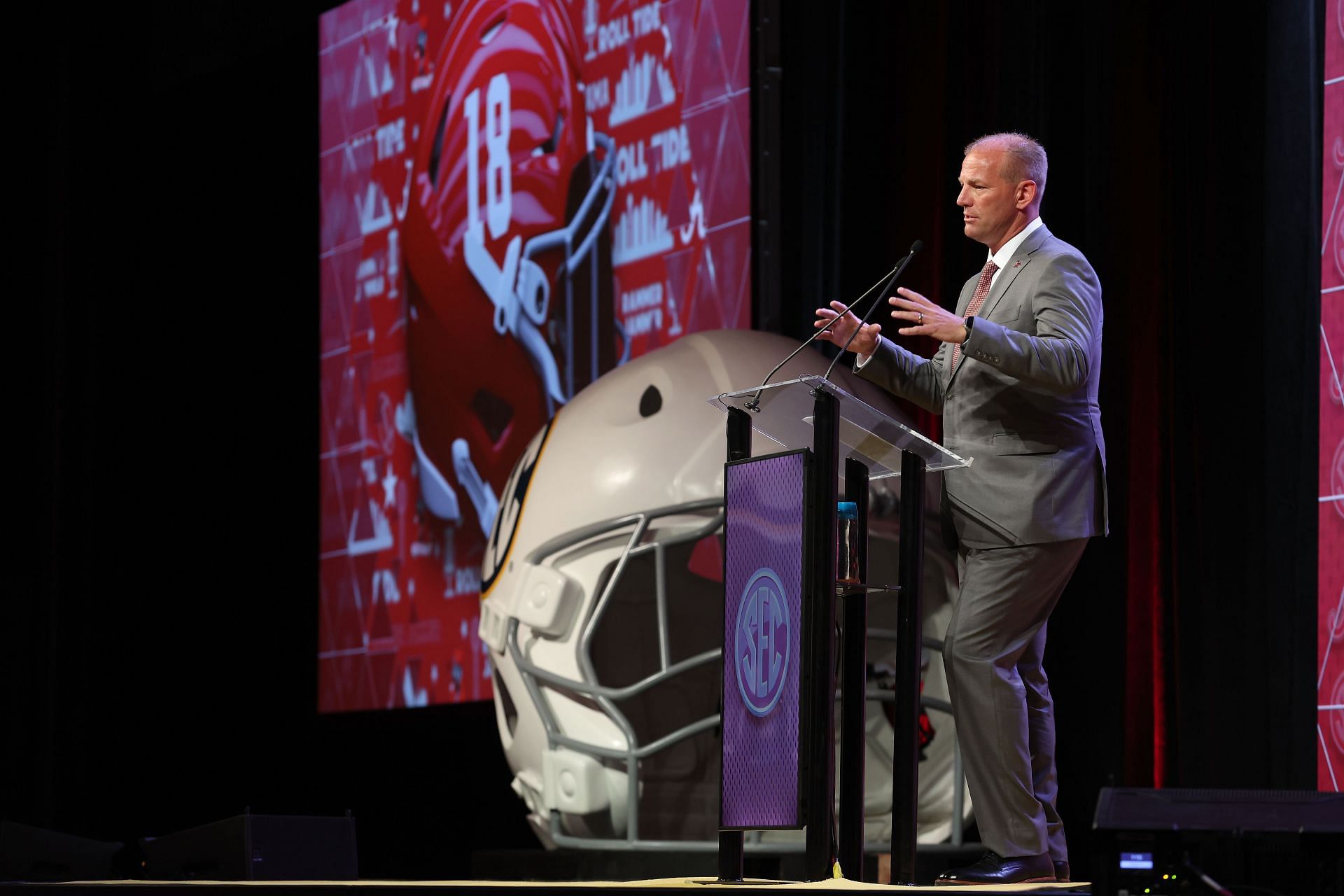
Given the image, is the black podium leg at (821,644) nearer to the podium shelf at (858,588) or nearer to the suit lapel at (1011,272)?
the podium shelf at (858,588)

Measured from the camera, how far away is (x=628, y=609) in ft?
12.8

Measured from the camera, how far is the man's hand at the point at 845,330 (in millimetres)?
2490

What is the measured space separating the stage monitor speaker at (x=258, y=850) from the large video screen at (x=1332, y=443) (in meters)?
1.90

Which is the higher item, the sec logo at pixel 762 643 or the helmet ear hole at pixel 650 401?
the helmet ear hole at pixel 650 401

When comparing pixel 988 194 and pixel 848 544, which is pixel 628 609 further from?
pixel 988 194

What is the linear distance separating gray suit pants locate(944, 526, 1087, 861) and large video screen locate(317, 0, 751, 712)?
1973mm

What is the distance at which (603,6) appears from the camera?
494cm

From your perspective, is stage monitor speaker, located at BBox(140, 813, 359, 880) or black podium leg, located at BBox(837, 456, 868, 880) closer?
black podium leg, located at BBox(837, 456, 868, 880)

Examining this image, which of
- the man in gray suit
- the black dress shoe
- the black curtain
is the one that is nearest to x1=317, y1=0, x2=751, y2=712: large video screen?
the black curtain

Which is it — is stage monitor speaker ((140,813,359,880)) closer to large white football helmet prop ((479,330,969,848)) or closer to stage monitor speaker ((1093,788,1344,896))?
large white football helmet prop ((479,330,969,848))

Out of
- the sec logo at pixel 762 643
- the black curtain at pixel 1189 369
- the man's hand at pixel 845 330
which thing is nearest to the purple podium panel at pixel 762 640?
the sec logo at pixel 762 643

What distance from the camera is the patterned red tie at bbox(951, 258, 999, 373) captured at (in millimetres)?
2682

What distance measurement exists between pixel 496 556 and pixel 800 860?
0.98m

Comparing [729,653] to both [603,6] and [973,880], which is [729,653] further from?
[603,6]
